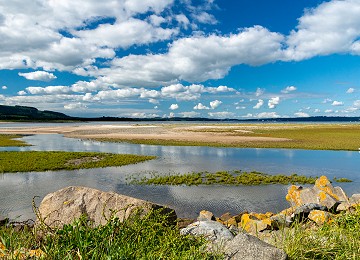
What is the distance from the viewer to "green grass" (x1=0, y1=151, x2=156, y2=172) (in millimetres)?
37156

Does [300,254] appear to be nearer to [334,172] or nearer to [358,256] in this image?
[358,256]

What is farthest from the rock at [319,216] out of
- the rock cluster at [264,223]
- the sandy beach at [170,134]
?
the sandy beach at [170,134]

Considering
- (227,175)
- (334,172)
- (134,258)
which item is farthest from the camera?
(334,172)

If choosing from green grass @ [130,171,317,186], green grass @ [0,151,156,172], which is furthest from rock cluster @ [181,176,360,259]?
green grass @ [0,151,156,172]

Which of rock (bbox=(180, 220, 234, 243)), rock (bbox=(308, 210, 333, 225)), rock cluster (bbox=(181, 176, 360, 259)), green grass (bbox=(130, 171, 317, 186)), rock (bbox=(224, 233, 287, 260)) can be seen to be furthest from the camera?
green grass (bbox=(130, 171, 317, 186))

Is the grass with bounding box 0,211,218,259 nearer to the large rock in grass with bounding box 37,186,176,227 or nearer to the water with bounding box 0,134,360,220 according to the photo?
the large rock in grass with bounding box 37,186,176,227

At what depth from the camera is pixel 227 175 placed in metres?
32.9

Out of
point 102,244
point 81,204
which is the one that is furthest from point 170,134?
point 102,244

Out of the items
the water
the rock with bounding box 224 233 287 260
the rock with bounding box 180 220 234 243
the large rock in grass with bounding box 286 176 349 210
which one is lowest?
the water

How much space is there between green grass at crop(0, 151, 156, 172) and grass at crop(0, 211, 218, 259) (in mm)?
33617

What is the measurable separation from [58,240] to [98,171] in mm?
31456

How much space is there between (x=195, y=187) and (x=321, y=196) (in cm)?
1364

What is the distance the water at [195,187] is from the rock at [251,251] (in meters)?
14.0

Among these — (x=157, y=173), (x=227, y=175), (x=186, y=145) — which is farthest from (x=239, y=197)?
(x=186, y=145)
